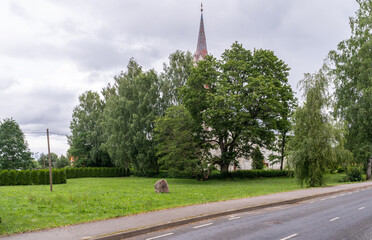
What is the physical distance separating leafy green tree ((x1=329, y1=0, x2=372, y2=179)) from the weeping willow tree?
373 inches

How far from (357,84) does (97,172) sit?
44333 millimetres

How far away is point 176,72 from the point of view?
1865 inches

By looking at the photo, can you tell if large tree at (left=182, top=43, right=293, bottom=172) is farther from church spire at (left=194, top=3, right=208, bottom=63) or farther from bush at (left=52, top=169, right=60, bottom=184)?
church spire at (left=194, top=3, right=208, bottom=63)

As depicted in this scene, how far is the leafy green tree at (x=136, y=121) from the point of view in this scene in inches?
1849

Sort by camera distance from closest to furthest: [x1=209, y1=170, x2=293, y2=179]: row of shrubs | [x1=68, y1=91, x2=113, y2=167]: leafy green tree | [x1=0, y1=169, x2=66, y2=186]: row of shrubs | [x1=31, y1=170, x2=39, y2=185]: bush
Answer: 1. [x1=0, y1=169, x2=66, y2=186]: row of shrubs
2. [x1=31, y1=170, x2=39, y2=185]: bush
3. [x1=209, y1=170, x2=293, y2=179]: row of shrubs
4. [x1=68, y1=91, x2=113, y2=167]: leafy green tree

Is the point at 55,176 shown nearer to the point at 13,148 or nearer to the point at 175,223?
the point at 13,148

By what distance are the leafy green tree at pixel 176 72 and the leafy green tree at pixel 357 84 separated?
760 inches

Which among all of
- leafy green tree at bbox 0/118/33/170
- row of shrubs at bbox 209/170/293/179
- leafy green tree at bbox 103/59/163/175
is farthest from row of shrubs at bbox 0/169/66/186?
row of shrubs at bbox 209/170/293/179

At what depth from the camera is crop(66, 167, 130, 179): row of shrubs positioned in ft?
182

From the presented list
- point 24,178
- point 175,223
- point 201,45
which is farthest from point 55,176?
point 201,45

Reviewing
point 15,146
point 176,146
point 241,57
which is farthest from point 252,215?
point 15,146

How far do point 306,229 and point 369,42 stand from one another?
1251 inches

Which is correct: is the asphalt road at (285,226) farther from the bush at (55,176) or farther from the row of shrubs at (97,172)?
the row of shrubs at (97,172)

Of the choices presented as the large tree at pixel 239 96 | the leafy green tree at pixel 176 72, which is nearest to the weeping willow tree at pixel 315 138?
the large tree at pixel 239 96
